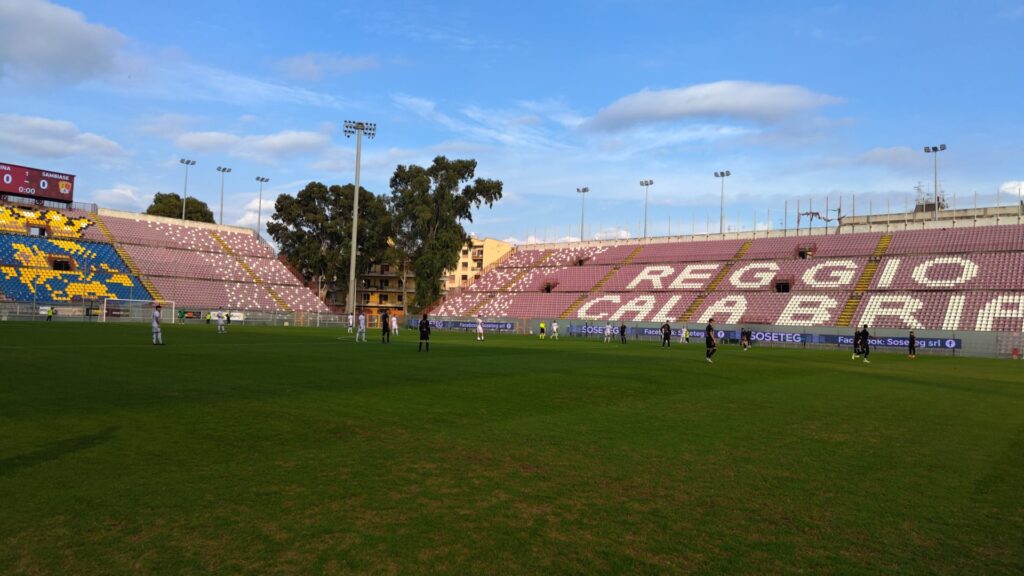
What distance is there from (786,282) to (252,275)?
53.7 metres

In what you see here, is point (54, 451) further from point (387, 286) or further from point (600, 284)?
point (387, 286)

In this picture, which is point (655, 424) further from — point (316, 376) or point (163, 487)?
point (316, 376)

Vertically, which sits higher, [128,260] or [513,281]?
[128,260]

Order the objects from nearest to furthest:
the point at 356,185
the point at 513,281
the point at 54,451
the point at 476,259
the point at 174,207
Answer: the point at 54,451 → the point at 356,185 → the point at 513,281 → the point at 174,207 → the point at 476,259

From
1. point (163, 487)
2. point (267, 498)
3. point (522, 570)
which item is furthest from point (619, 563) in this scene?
point (163, 487)

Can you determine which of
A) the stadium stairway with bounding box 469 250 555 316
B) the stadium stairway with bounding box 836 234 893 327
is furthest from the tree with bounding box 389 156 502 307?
the stadium stairway with bounding box 836 234 893 327

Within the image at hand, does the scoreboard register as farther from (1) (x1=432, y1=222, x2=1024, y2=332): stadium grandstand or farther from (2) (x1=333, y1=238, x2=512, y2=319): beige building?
(1) (x1=432, y1=222, x2=1024, y2=332): stadium grandstand

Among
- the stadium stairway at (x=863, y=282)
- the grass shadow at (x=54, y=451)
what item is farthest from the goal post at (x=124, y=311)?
the stadium stairway at (x=863, y=282)

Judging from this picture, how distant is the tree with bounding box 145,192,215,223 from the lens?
89000mm

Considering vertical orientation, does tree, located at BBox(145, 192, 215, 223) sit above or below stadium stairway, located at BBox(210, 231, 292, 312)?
above

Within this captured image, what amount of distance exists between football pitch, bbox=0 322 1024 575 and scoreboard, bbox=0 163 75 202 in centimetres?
6298

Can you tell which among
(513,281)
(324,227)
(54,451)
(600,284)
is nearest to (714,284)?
(600,284)

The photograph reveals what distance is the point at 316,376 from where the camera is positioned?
15.9 metres

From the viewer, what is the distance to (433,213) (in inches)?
2830
